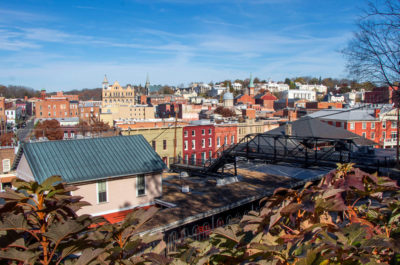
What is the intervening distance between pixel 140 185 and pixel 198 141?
32.0 meters

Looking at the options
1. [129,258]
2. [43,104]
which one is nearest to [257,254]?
[129,258]

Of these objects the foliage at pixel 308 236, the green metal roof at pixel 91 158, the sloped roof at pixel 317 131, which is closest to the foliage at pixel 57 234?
the foliage at pixel 308 236

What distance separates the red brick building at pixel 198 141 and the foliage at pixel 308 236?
42488 millimetres

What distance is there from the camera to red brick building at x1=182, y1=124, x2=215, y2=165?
46.1m

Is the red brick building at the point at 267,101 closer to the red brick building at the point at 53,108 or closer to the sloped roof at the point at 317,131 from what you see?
the red brick building at the point at 53,108

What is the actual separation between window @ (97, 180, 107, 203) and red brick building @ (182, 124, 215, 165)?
3088 cm

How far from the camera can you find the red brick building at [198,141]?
46.1 metres

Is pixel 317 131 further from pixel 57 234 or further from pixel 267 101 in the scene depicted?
pixel 267 101

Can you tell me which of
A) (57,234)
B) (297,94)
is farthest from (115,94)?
(57,234)

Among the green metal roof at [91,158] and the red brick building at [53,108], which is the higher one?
the red brick building at [53,108]

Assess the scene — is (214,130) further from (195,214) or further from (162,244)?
(162,244)

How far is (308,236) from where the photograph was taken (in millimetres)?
2393

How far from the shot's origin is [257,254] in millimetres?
2264

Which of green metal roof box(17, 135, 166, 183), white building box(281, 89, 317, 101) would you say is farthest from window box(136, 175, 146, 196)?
white building box(281, 89, 317, 101)
